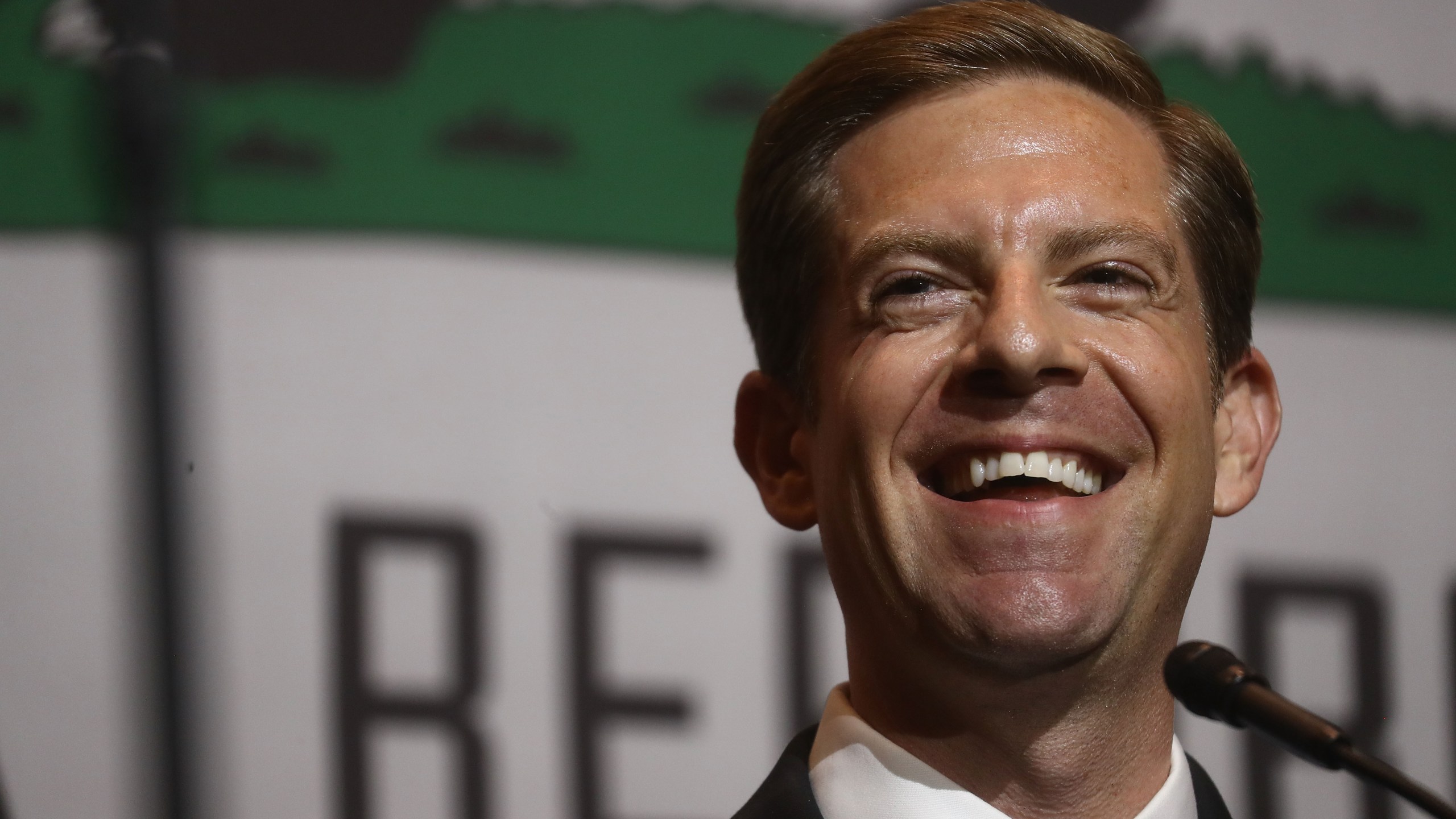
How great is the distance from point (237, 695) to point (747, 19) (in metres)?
1.47

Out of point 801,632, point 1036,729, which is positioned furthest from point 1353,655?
point 1036,729

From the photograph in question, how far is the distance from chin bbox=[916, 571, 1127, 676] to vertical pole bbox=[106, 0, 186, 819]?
1.47 metres

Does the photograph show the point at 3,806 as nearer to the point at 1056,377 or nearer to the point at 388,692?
the point at 388,692

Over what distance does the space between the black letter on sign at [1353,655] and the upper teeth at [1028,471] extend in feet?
4.54

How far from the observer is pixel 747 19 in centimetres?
263

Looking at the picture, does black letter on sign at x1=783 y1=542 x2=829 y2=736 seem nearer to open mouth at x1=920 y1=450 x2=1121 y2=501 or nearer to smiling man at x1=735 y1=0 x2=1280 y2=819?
smiling man at x1=735 y1=0 x2=1280 y2=819

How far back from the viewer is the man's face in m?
1.34

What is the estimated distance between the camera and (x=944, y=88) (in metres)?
1.51

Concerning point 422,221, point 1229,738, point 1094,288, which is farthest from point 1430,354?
point 422,221

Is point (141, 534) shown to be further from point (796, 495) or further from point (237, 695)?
point (796, 495)

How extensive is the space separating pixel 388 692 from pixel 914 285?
1340 mm

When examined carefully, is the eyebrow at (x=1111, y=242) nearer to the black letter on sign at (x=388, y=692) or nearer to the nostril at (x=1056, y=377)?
the nostril at (x=1056, y=377)

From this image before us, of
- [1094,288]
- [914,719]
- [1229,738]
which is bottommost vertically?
[1229,738]

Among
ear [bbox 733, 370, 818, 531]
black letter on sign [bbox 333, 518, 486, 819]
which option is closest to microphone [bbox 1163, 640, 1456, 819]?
ear [bbox 733, 370, 818, 531]
